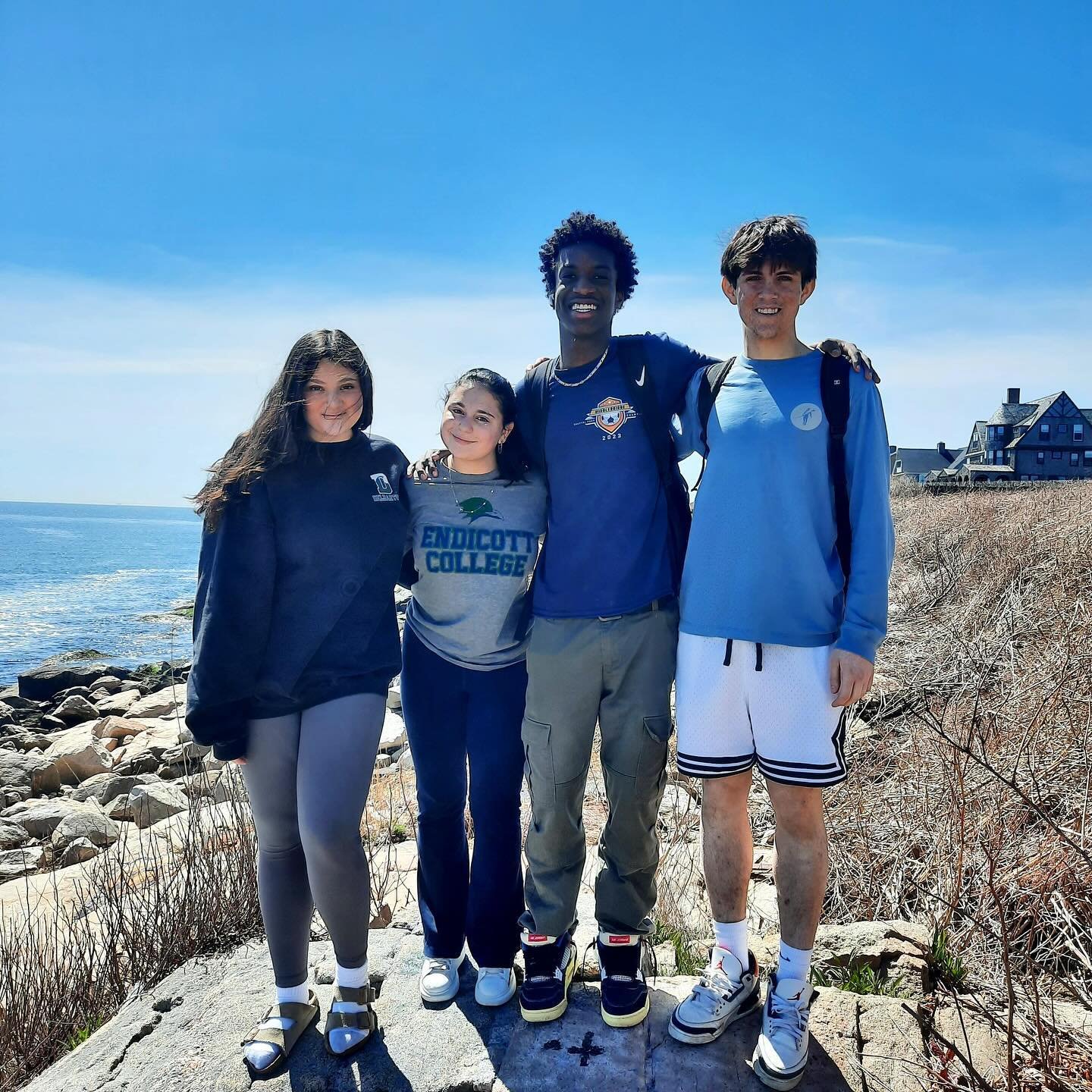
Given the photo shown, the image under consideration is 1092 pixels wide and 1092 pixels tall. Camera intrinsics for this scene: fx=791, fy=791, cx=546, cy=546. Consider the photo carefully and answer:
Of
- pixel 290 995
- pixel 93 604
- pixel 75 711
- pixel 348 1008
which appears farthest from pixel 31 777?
pixel 93 604

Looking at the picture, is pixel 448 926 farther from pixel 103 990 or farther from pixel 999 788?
pixel 999 788

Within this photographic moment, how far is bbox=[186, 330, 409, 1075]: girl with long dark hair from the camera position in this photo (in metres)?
2.70

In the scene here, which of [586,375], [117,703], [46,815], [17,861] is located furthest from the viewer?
[117,703]

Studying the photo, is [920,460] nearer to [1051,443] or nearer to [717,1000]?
[1051,443]

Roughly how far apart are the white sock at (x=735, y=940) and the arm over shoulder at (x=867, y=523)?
1103 millimetres

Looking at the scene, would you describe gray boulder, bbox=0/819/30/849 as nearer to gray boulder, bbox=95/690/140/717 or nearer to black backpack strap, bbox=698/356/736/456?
gray boulder, bbox=95/690/140/717

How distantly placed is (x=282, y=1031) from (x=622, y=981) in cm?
122

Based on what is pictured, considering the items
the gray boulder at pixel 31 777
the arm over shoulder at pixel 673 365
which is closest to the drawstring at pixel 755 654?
the arm over shoulder at pixel 673 365

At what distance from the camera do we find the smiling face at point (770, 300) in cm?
279

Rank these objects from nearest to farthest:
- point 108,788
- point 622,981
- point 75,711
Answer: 1. point 622,981
2. point 108,788
3. point 75,711

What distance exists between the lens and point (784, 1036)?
2.54m

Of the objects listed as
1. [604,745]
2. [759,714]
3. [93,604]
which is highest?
[759,714]

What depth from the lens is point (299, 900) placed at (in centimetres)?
282

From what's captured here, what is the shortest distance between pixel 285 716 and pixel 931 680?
5545 millimetres
